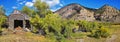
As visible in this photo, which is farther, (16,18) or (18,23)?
(18,23)

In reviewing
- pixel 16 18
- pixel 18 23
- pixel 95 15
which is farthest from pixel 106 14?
pixel 16 18

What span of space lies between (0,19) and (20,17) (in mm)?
5147

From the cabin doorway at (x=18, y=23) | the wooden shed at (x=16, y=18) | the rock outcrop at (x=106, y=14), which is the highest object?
the rock outcrop at (x=106, y=14)

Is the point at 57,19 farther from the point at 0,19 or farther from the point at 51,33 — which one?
the point at 0,19

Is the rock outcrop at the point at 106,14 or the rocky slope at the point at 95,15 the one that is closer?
the rocky slope at the point at 95,15

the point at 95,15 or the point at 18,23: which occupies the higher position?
the point at 95,15

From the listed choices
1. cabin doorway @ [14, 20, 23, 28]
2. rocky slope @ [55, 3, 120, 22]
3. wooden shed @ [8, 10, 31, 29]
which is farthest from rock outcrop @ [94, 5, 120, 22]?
wooden shed @ [8, 10, 31, 29]

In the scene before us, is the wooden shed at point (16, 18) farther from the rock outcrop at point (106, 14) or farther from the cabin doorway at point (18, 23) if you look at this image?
the rock outcrop at point (106, 14)

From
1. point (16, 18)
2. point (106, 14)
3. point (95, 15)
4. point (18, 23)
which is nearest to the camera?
point (16, 18)

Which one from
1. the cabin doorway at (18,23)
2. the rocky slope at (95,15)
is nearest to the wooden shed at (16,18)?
the cabin doorway at (18,23)

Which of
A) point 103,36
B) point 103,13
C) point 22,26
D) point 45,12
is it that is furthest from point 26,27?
point 103,13

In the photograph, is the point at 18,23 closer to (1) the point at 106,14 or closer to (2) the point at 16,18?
(2) the point at 16,18

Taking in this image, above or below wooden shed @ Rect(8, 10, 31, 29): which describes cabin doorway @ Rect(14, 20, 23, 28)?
below

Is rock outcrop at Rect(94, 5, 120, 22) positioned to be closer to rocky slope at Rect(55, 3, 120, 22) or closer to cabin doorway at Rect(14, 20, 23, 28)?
rocky slope at Rect(55, 3, 120, 22)
